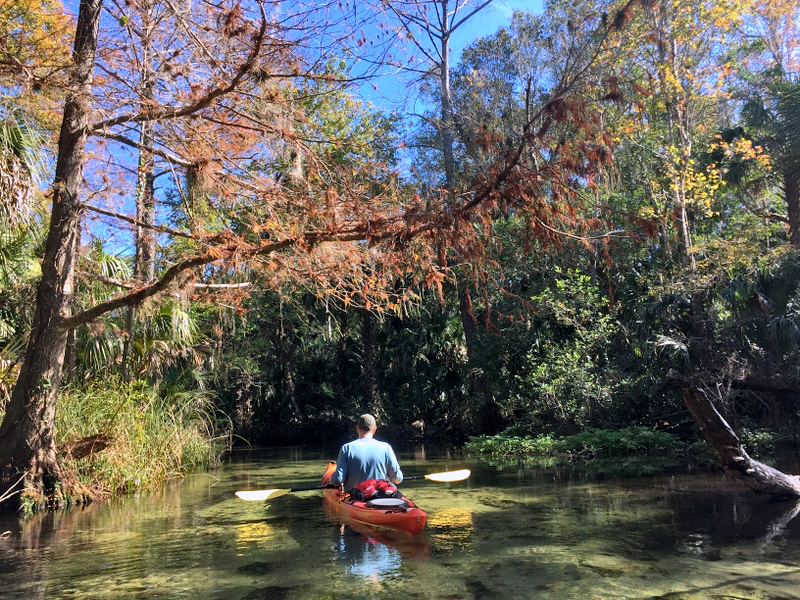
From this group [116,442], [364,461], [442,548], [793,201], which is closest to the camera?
[442,548]

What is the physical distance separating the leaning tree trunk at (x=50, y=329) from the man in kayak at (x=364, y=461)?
409cm

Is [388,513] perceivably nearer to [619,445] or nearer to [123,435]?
[123,435]

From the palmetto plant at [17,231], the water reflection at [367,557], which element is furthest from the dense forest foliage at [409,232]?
the water reflection at [367,557]

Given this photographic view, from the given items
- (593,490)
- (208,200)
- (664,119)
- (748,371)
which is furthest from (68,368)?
(664,119)

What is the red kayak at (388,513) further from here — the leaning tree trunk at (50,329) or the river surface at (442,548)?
the leaning tree trunk at (50,329)

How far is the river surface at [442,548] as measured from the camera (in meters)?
5.57

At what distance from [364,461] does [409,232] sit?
310 centimetres

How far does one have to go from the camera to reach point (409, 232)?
6984mm

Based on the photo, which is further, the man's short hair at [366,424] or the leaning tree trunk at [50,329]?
the leaning tree trunk at [50,329]

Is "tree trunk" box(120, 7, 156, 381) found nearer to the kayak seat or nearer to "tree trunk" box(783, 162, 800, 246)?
the kayak seat

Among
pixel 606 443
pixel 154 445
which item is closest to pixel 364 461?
pixel 154 445

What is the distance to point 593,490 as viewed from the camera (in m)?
10.6

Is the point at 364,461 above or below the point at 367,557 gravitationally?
above

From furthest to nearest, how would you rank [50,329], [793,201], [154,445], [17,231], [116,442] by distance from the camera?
[793,201]
[154,445]
[116,442]
[17,231]
[50,329]
